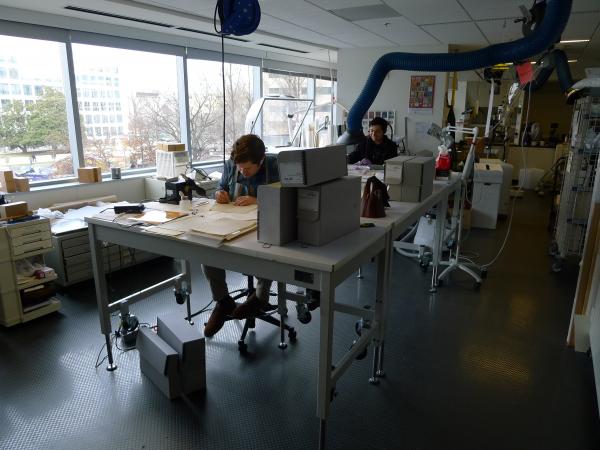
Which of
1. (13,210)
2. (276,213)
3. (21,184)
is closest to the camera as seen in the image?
(276,213)

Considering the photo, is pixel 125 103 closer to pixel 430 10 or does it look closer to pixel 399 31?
pixel 399 31

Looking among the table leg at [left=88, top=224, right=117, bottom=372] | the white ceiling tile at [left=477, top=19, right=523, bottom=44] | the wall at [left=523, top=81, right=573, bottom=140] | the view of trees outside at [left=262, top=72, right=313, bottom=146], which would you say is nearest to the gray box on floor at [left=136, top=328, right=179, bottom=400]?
the table leg at [left=88, top=224, right=117, bottom=372]

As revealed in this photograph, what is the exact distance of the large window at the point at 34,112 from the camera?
3730mm

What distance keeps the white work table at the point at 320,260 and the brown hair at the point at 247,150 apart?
769 millimetres

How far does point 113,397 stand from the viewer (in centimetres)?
218

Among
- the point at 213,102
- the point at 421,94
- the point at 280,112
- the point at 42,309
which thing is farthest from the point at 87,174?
the point at 421,94

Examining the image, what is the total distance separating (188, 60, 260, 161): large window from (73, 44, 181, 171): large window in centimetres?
30

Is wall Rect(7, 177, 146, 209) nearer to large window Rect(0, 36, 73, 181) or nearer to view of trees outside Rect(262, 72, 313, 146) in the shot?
large window Rect(0, 36, 73, 181)

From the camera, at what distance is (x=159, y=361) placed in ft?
7.06

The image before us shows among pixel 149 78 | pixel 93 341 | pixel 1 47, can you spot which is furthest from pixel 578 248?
pixel 1 47

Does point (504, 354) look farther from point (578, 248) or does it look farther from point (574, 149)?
point (574, 149)

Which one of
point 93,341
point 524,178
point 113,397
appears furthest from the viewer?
point 524,178

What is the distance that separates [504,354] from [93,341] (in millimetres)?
2573

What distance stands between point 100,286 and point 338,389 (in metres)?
1.41
